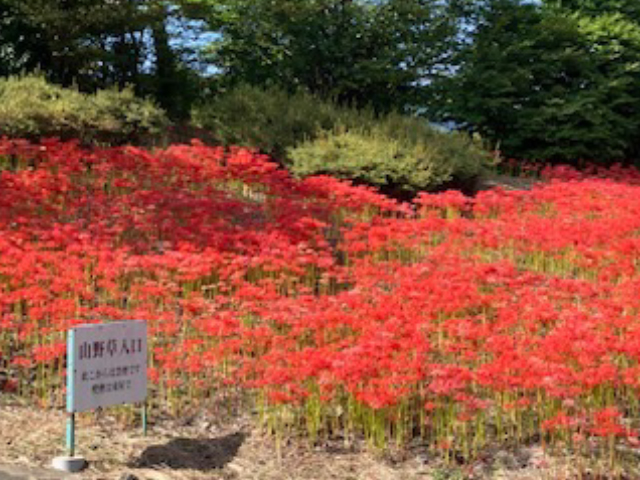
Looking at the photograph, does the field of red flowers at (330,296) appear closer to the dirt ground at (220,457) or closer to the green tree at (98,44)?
the dirt ground at (220,457)

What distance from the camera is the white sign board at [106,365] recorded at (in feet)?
15.4

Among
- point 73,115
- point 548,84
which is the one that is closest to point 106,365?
point 73,115

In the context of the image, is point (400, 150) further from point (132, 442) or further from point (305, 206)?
point (132, 442)

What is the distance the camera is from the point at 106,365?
4.84 m

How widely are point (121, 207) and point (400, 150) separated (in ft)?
14.6

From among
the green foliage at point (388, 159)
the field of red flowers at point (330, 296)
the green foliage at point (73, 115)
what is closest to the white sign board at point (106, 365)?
the field of red flowers at point (330, 296)

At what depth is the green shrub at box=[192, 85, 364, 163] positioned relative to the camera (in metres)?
13.0

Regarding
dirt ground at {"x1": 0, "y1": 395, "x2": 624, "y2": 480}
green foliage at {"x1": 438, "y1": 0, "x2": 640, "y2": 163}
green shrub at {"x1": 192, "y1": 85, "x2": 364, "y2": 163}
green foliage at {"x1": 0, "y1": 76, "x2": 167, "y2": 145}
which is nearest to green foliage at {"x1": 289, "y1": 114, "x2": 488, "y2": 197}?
green shrub at {"x1": 192, "y1": 85, "x2": 364, "y2": 163}

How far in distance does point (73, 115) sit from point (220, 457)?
315 inches

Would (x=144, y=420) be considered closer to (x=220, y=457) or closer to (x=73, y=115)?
(x=220, y=457)

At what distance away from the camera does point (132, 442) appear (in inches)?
205

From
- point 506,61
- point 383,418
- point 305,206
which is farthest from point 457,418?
point 506,61

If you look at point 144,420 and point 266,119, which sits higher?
point 266,119

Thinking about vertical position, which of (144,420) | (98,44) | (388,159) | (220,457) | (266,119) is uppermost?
(98,44)
